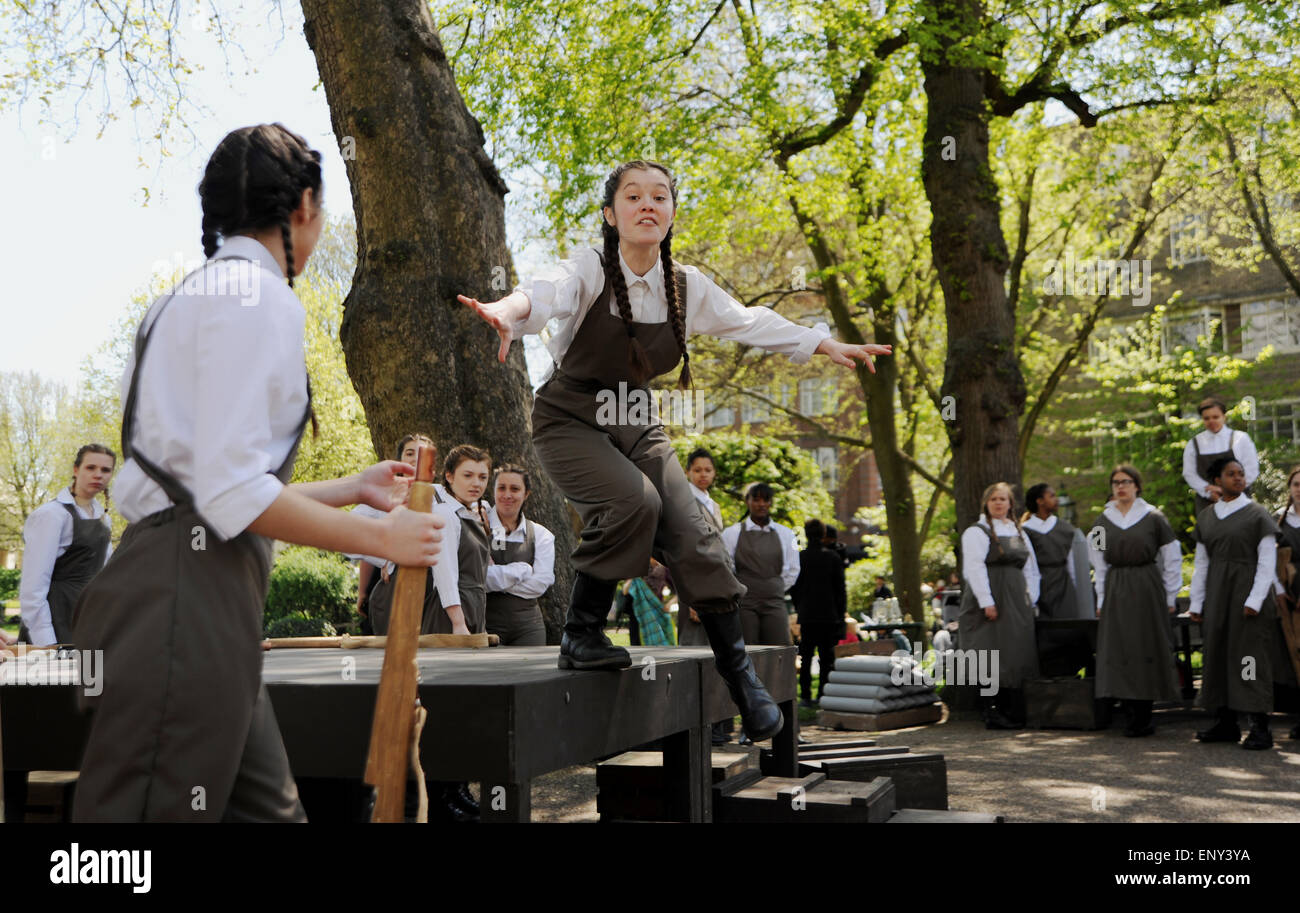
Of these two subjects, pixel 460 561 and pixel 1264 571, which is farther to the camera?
pixel 1264 571

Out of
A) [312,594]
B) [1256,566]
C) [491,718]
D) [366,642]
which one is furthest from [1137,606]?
[312,594]

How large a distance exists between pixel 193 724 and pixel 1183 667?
12.4 meters

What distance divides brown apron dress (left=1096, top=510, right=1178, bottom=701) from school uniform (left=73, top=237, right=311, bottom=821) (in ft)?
31.9

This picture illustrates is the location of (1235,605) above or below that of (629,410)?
below

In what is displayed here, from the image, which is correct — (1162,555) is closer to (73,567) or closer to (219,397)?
(73,567)

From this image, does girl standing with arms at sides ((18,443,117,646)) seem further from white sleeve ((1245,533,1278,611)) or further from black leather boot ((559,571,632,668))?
white sleeve ((1245,533,1278,611))

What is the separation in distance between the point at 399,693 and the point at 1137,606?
31.2 feet

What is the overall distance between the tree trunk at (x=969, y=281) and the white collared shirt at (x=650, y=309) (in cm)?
861

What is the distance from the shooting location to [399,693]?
2.18 meters

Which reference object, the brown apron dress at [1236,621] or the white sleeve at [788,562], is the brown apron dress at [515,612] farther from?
the brown apron dress at [1236,621]

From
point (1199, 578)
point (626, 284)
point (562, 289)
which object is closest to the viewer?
point (562, 289)
